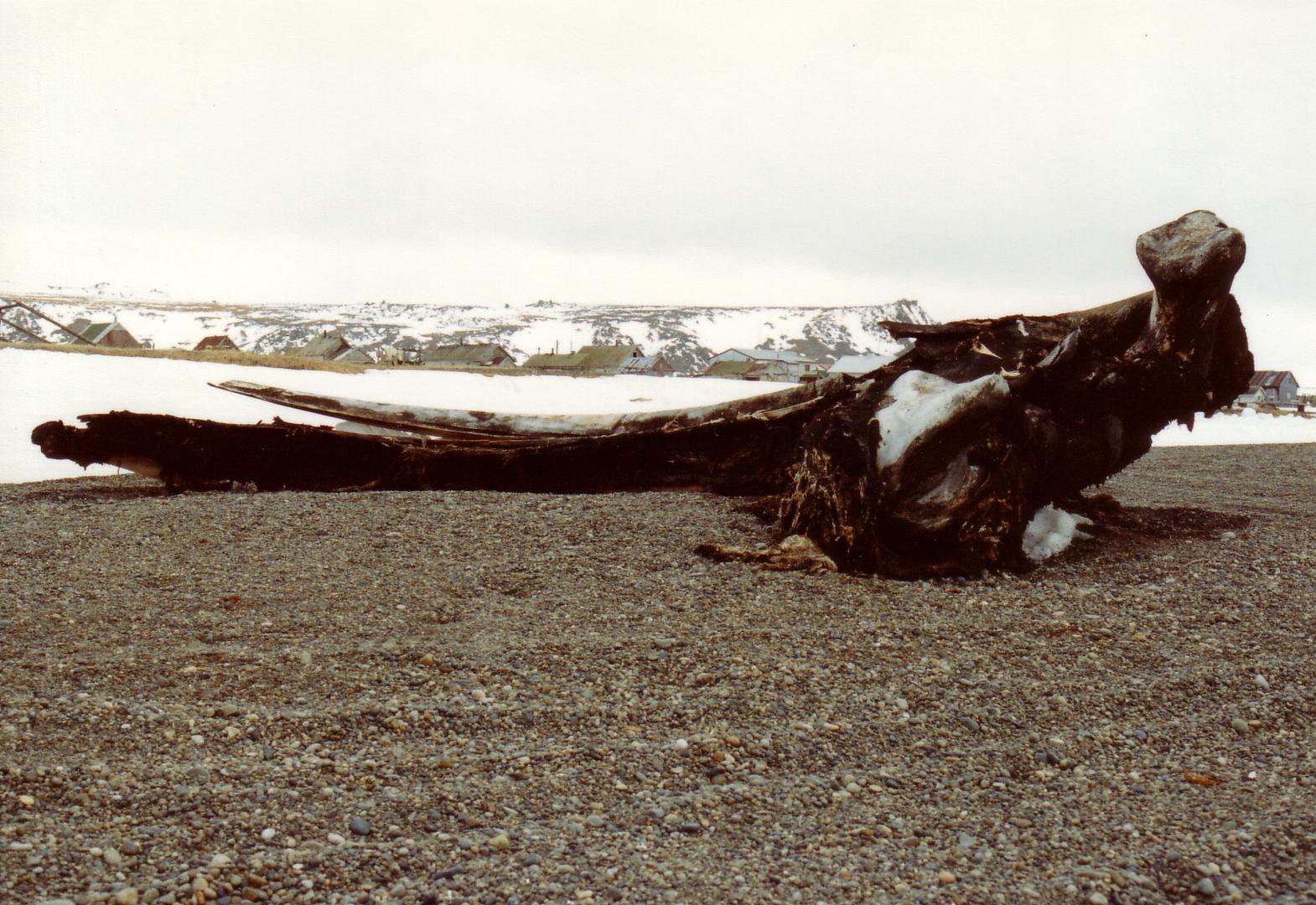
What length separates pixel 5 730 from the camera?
305 cm

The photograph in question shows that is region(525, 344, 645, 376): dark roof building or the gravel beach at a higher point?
region(525, 344, 645, 376): dark roof building

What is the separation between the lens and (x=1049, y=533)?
21.3 ft

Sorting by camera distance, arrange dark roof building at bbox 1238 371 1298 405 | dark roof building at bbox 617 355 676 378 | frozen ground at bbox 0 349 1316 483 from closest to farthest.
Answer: frozen ground at bbox 0 349 1316 483
dark roof building at bbox 1238 371 1298 405
dark roof building at bbox 617 355 676 378

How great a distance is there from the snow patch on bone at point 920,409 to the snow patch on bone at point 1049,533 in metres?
1.07

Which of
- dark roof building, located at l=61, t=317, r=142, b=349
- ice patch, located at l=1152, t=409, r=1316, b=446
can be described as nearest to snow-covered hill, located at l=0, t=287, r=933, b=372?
dark roof building, located at l=61, t=317, r=142, b=349

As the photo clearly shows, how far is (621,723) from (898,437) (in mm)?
2871

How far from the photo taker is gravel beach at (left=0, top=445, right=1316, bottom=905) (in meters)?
2.43

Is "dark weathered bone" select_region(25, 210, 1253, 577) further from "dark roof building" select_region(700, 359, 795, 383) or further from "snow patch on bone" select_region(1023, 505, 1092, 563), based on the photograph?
"dark roof building" select_region(700, 359, 795, 383)

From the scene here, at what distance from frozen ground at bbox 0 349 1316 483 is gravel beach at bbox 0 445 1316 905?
334 cm

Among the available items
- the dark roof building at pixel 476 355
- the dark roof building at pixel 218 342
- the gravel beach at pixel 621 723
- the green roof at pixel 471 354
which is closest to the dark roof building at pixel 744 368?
the dark roof building at pixel 476 355

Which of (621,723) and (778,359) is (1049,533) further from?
(778,359)

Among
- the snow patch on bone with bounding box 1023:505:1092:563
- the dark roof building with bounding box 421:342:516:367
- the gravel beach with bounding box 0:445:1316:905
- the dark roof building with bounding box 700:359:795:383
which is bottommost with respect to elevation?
the gravel beach with bounding box 0:445:1316:905

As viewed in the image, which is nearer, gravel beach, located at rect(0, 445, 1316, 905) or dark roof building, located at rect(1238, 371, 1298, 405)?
gravel beach, located at rect(0, 445, 1316, 905)

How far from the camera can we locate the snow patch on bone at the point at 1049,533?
619 centimetres
